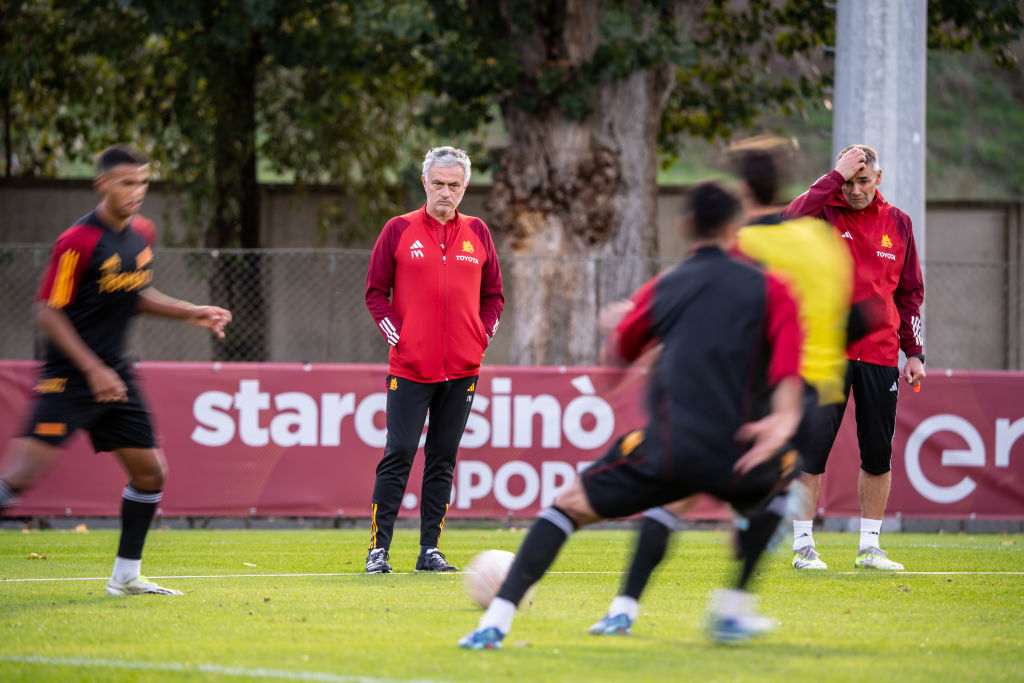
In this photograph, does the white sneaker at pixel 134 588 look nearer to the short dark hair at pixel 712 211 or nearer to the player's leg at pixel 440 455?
the player's leg at pixel 440 455

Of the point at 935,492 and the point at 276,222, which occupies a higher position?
the point at 276,222

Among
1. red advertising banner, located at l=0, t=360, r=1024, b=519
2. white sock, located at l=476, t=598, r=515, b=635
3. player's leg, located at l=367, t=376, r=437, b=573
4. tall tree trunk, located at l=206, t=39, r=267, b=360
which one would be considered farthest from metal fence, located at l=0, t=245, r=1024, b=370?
white sock, located at l=476, t=598, r=515, b=635

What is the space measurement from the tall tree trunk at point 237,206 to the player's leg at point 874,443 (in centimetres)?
1054

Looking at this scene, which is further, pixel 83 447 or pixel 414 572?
pixel 83 447

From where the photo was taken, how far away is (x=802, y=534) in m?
7.80

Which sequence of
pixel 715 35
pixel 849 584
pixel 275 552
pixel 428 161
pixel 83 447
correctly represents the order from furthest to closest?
pixel 715 35 < pixel 83 447 < pixel 275 552 < pixel 428 161 < pixel 849 584

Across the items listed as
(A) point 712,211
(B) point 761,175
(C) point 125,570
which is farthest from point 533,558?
(C) point 125,570

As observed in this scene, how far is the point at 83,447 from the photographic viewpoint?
37.2 feet

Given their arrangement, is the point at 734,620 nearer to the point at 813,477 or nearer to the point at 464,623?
the point at 464,623

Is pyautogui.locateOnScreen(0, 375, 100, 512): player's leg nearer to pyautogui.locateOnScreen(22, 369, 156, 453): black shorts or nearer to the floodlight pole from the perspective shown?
pyautogui.locateOnScreen(22, 369, 156, 453): black shorts

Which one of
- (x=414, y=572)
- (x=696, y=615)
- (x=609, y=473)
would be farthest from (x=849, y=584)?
(x=609, y=473)

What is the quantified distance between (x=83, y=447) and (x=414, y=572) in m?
5.03

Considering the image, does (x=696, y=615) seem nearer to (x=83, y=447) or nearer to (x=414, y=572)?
(x=414, y=572)

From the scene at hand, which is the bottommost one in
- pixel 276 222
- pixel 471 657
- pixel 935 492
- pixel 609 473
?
pixel 935 492
